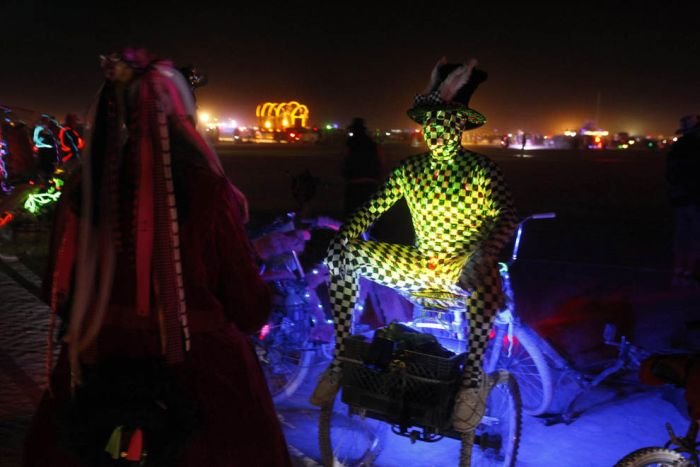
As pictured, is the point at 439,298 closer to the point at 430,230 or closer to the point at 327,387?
the point at 430,230

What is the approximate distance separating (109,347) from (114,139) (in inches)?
25.8

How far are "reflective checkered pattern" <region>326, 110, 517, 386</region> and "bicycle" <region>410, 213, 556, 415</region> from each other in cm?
29

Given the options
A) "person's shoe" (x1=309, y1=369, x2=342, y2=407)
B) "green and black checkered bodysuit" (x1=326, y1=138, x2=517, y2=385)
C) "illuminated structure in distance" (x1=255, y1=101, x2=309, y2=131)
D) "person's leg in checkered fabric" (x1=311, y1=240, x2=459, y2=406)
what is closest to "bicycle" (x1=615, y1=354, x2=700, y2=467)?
"green and black checkered bodysuit" (x1=326, y1=138, x2=517, y2=385)

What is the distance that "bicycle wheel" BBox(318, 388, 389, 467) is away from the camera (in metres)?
4.02

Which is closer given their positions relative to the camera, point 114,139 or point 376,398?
point 114,139

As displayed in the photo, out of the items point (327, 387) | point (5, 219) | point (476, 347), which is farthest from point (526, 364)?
point (5, 219)

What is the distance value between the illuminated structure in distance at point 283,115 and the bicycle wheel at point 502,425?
3168 inches

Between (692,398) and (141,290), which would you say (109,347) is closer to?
(141,290)

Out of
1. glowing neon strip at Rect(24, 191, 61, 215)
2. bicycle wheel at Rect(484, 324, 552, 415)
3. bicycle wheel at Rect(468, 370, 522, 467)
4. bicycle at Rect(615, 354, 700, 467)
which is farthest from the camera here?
glowing neon strip at Rect(24, 191, 61, 215)

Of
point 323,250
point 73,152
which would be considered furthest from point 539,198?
point 73,152

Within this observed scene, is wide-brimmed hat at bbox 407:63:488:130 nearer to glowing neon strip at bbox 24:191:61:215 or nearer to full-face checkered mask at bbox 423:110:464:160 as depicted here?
full-face checkered mask at bbox 423:110:464:160

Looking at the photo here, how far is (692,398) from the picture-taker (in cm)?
311

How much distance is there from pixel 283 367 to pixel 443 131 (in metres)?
2.60

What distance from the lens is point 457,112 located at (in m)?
3.66
